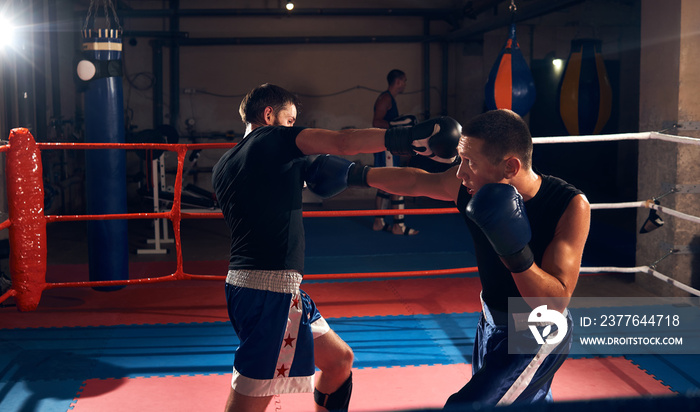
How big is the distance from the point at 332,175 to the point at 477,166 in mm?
480

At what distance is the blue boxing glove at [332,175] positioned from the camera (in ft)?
5.92

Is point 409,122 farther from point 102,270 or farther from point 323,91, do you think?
point 323,91

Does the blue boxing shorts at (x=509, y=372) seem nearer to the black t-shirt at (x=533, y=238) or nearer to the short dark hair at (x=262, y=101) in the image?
the black t-shirt at (x=533, y=238)

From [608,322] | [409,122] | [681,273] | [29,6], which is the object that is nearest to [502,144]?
[608,322]

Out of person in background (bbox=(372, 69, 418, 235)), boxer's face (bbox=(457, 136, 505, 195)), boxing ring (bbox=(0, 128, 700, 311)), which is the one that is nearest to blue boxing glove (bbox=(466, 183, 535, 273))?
boxer's face (bbox=(457, 136, 505, 195))

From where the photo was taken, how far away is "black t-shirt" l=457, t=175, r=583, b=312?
1.48 m

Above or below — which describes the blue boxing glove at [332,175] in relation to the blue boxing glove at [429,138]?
below

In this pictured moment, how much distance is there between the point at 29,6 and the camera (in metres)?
6.84

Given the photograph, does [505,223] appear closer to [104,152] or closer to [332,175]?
[332,175]

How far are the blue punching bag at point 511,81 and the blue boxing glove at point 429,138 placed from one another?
336 cm

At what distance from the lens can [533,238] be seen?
149 centimetres

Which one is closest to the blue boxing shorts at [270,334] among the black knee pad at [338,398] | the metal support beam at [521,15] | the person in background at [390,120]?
the black knee pad at [338,398]

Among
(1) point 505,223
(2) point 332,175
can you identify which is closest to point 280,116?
(2) point 332,175

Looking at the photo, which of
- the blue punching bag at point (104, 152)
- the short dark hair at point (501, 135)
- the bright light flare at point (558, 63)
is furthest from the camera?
the bright light flare at point (558, 63)
